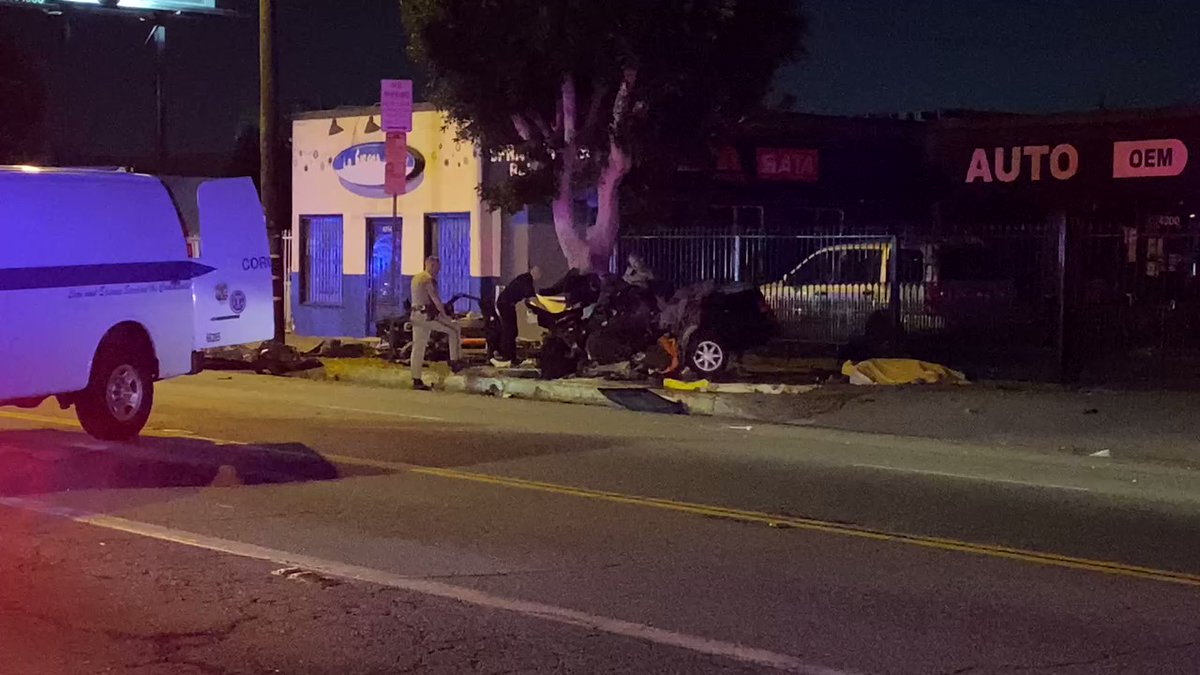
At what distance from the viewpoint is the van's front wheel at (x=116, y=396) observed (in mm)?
12875

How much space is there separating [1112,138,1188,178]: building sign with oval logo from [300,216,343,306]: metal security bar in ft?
53.8

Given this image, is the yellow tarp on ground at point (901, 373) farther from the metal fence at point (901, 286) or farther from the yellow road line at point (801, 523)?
the yellow road line at point (801, 523)

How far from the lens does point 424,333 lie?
768 inches

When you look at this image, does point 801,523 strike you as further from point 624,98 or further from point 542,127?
point 542,127

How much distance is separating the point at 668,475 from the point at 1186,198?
22.5 metres

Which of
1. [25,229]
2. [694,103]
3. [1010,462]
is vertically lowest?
[1010,462]

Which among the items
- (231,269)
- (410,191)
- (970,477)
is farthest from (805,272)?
(231,269)

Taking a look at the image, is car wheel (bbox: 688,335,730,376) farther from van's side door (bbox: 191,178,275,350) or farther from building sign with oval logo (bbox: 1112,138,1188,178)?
building sign with oval logo (bbox: 1112,138,1188,178)

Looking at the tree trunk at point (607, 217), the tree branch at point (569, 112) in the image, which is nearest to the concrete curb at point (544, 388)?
the tree trunk at point (607, 217)

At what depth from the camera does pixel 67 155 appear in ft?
174

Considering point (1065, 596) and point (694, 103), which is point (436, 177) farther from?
point (1065, 596)

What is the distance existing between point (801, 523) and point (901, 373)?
8407 mm

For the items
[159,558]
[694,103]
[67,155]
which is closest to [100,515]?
[159,558]

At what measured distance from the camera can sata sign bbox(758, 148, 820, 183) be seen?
30656 millimetres
